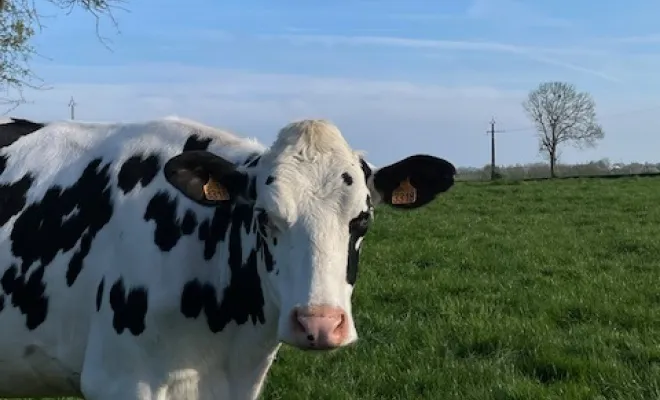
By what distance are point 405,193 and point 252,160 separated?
2.66 feet

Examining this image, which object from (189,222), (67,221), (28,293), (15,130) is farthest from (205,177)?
(15,130)

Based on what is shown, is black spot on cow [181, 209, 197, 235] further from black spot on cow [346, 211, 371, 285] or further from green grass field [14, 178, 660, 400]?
green grass field [14, 178, 660, 400]

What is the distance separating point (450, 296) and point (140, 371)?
6.06 metres

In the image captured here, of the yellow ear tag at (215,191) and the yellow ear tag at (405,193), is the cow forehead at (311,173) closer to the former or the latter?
the yellow ear tag at (215,191)

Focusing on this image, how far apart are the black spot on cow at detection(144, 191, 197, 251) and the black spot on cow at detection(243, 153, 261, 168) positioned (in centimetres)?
38

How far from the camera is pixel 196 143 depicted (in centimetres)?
491

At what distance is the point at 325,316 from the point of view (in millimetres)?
3674

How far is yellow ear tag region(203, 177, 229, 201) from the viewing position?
438 cm

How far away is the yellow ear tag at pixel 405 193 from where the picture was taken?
470 cm

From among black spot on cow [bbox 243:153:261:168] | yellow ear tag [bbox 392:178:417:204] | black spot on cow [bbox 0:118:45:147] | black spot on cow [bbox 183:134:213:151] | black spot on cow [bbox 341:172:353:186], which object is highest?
black spot on cow [bbox 0:118:45:147]

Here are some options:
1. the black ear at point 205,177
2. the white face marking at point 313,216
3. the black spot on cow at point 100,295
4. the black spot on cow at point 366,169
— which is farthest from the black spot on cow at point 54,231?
the black spot on cow at point 366,169

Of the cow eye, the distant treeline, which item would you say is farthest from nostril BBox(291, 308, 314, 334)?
the distant treeline

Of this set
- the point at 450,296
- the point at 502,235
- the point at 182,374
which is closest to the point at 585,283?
the point at 450,296

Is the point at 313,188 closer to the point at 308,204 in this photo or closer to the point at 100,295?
the point at 308,204
